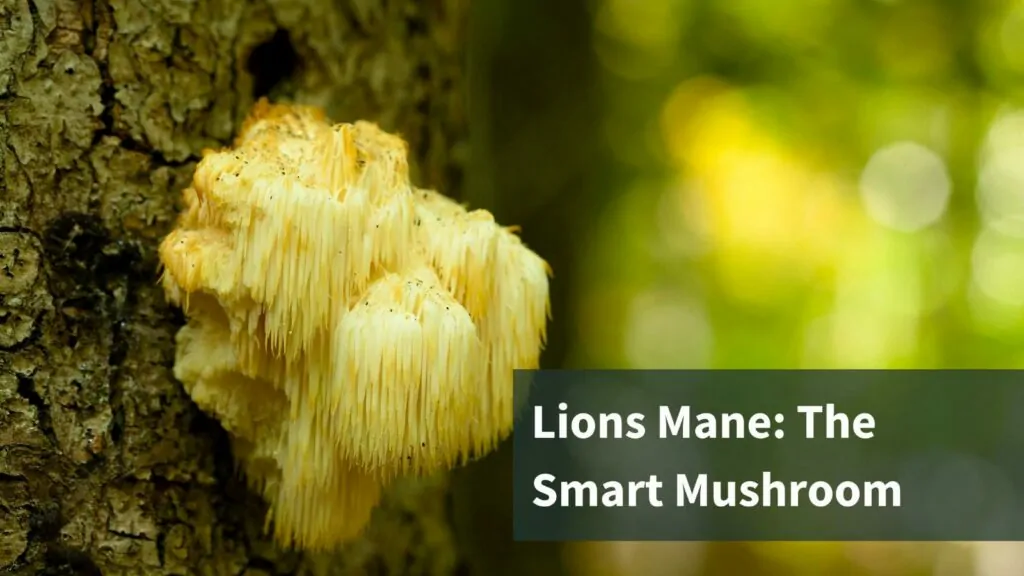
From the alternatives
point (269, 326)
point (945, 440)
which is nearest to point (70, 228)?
point (269, 326)

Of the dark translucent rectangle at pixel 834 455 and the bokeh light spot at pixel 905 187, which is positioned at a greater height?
the bokeh light spot at pixel 905 187

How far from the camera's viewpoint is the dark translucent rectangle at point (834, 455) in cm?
460

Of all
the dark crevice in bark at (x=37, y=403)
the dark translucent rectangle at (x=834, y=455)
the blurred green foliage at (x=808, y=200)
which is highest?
the blurred green foliage at (x=808, y=200)

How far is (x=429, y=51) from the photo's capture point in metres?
2.16

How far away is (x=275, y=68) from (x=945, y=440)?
15.8 feet

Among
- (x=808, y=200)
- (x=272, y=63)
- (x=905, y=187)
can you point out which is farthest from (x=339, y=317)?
(x=905, y=187)

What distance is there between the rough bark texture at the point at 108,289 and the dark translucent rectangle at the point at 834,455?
270cm

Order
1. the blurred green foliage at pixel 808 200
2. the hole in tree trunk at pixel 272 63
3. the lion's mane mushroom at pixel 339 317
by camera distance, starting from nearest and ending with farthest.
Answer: the lion's mane mushroom at pixel 339 317
the hole in tree trunk at pixel 272 63
the blurred green foliage at pixel 808 200

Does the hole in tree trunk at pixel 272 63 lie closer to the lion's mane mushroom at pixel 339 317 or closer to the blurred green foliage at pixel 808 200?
the lion's mane mushroom at pixel 339 317

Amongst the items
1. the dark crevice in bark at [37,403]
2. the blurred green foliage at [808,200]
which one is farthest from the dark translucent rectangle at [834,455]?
the dark crevice in bark at [37,403]

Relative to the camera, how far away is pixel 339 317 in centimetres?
130

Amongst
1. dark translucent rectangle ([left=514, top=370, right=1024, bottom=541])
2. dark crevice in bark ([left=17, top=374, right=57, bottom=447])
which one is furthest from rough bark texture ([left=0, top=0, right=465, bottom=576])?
dark translucent rectangle ([left=514, top=370, right=1024, bottom=541])

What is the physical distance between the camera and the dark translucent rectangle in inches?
181

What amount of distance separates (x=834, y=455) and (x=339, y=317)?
448cm
